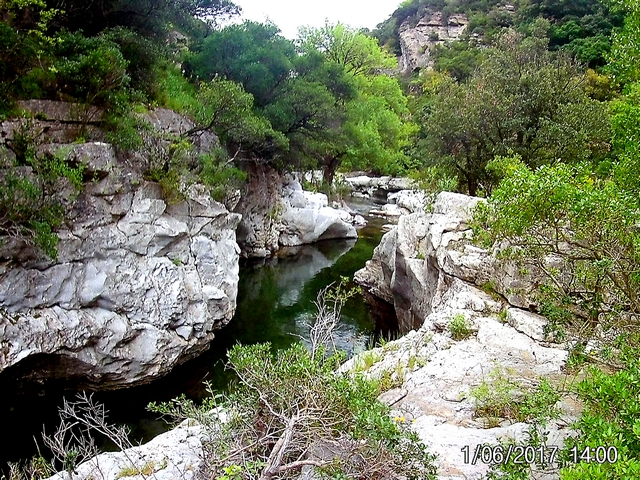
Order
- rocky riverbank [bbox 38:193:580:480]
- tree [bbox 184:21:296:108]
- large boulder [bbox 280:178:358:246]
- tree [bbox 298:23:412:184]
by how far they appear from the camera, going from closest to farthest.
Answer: rocky riverbank [bbox 38:193:580:480], tree [bbox 184:21:296:108], large boulder [bbox 280:178:358:246], tree [bbox 298:23:412:184]

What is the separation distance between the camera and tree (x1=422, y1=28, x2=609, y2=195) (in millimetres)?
16219

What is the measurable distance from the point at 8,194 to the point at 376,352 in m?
8.00

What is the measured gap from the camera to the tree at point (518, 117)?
53.2 ft

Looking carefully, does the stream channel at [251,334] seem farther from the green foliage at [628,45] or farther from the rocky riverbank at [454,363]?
the green foliage at [628,45]

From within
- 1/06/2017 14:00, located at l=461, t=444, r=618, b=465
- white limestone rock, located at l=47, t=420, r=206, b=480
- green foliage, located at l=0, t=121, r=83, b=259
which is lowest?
A: white limestone rock, located at l=47, t=420, r=206, b=480

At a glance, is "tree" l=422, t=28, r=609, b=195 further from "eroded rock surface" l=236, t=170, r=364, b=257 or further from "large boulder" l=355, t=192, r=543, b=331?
"eroded rock surface" l=236, t=170, r=364, b=257

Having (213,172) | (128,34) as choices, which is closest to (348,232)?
(213,172)

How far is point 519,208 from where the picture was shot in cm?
539

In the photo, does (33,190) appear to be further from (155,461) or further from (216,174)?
(155,461)

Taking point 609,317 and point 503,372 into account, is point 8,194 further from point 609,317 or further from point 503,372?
point 609,317

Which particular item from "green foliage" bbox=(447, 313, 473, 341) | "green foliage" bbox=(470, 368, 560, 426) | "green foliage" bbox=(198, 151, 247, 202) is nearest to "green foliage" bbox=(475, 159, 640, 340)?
"green foliage" bbox=(470, 368, 560, 426)

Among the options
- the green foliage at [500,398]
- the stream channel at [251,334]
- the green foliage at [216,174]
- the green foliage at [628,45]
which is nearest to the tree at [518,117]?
the stream channel at [251,334]

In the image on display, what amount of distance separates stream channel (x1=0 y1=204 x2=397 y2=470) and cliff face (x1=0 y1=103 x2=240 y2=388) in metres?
0.49

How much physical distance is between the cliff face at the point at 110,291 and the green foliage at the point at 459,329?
718cm
